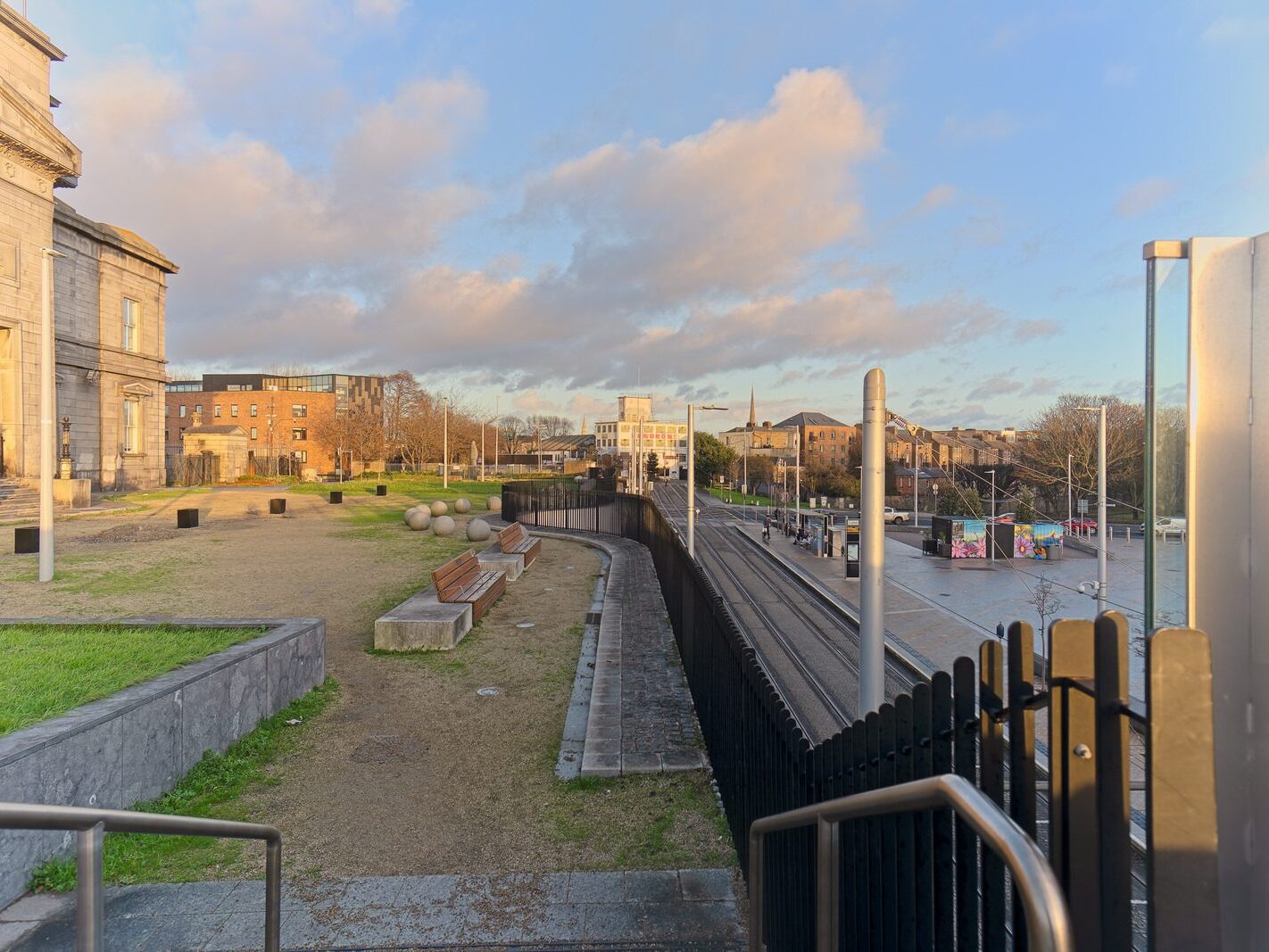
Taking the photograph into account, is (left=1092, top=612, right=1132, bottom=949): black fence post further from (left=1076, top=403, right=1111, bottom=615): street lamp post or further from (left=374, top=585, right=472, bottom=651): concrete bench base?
(left=1076, top=403, right=1111, bottom=615): street lamp post

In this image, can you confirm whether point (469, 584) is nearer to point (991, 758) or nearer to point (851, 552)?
point (991, 758)

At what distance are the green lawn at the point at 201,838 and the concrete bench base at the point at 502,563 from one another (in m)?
7.98

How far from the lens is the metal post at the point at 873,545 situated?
5.72 metres

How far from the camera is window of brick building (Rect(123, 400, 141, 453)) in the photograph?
43156mm

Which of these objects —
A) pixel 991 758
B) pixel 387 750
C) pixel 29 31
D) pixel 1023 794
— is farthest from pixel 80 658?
pixel 29 31

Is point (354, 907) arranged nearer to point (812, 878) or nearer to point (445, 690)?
point (812, 878)

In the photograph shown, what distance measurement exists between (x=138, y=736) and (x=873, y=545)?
5320 mm

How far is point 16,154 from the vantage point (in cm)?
3206

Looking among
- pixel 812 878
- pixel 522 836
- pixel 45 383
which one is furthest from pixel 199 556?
pixel 812 878

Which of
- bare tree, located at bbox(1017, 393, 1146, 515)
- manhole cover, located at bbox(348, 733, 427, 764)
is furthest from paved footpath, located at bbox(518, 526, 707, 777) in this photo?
bare tree, located at bbox(1017, 393, 1146, 515)

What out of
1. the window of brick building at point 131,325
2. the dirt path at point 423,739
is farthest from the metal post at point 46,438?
the window of brick building at point 131,325

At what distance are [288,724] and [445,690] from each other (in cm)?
169

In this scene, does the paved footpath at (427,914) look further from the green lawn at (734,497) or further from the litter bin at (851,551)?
the green lawn at (734,497)

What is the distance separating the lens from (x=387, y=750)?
6.86m
